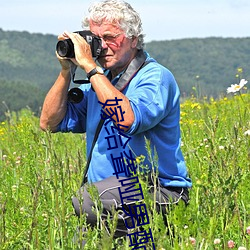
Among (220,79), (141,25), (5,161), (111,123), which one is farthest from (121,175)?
(220,79)

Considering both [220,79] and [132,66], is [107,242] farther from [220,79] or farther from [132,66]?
[220,79]

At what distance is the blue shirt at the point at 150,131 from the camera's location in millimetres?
3158

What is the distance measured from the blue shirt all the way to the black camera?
252 mm

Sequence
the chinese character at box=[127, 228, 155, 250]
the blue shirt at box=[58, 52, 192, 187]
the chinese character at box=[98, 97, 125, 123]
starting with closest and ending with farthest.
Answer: the chinese character at box=[127, 228, 155, 250]
the chinese character at box=[98, 97, 125, 123]
the blue shirt at box=[58, 52, 192, 187]

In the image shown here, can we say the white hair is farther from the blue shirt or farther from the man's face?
the blue shirt

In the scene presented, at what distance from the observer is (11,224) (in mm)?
3568

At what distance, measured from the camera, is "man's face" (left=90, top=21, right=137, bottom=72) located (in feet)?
11.1

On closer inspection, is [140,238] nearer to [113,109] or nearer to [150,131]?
[113,109]

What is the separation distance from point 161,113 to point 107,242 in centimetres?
156

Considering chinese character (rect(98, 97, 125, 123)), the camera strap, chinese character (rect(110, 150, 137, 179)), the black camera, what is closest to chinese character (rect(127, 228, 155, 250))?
chinese character (rect(110, 150, 137, 179))

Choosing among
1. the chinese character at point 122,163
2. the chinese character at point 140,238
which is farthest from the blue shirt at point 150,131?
the chinese character at point 140,238

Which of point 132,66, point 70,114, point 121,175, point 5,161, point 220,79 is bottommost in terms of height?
point 220,79

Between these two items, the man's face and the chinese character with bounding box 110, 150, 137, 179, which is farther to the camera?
the man's face

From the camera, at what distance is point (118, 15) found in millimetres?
3396
